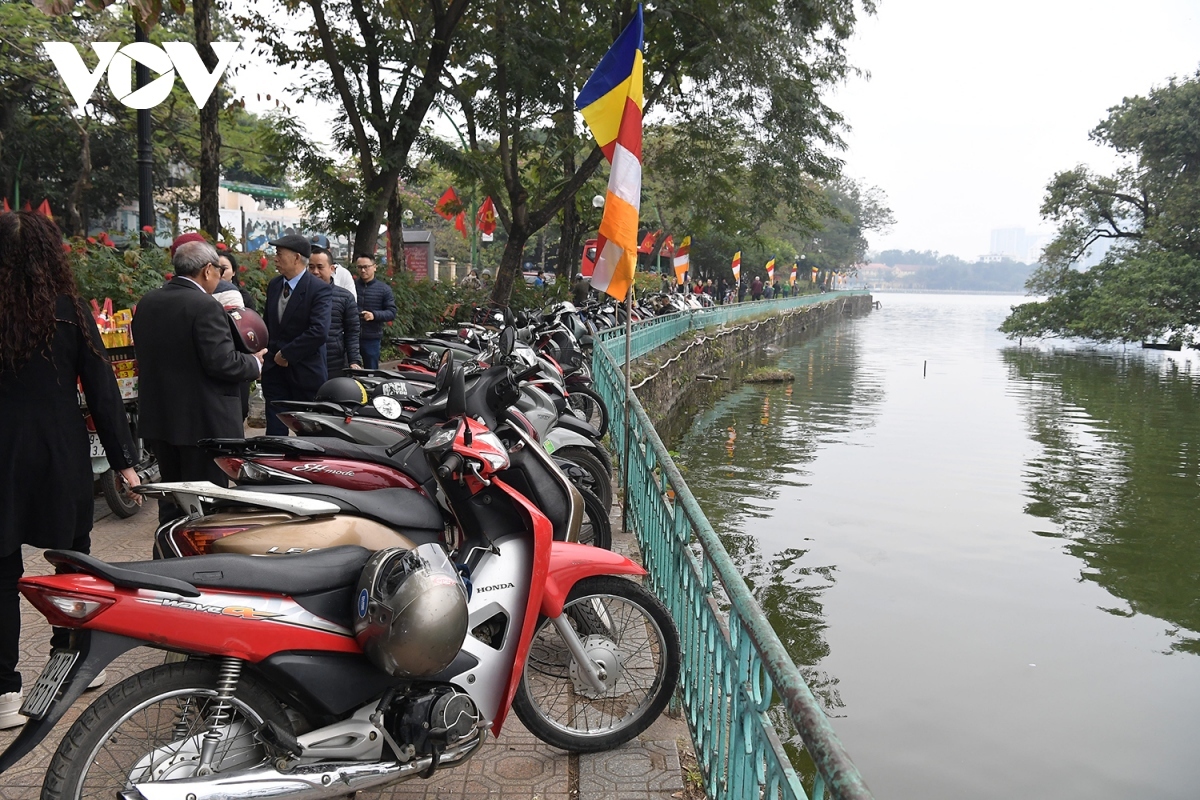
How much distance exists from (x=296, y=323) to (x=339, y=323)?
38.4 inches

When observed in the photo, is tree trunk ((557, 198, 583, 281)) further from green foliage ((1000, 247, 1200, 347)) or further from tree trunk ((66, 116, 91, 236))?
green foliage ((1000, 247, 1200, 347))

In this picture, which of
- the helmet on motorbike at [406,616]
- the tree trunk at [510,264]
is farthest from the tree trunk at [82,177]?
the helmet on motorbike at [406,616]

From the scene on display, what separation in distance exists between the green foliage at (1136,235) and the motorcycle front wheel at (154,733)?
106 feet

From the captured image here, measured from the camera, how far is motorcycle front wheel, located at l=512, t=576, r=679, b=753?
326 centimetres

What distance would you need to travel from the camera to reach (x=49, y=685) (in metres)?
2.18

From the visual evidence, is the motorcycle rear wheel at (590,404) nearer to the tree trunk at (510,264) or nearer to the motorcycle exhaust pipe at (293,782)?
the motorcycle exhaust pipe at (293,782)

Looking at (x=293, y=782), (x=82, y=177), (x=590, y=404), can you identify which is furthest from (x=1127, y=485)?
(x=82, y=177)

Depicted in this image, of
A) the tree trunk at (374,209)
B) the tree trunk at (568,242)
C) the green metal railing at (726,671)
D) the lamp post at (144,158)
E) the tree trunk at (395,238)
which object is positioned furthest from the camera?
the tree trunk at (568,242)

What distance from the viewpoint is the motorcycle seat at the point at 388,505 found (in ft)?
9.79

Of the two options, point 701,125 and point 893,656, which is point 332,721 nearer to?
point 893,656

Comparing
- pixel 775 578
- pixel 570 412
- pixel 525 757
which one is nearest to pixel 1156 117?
pixel 775 578

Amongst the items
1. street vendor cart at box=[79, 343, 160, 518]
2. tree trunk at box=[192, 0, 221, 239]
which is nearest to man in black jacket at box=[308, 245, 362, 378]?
street vendor cart at box=[79, 343, 160, 518]

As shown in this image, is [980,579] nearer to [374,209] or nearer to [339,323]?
[339,323]

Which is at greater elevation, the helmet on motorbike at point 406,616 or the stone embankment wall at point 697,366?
the helmet on motorbike at point 406,616
